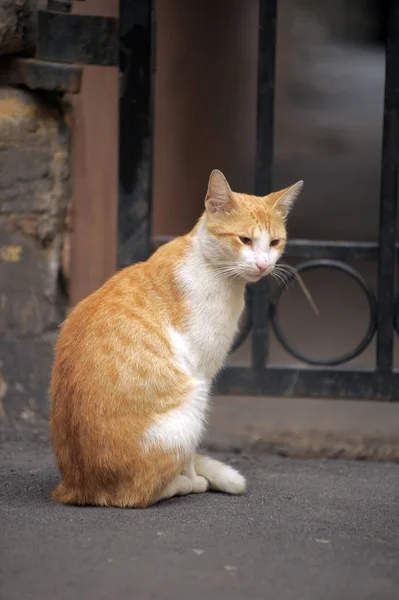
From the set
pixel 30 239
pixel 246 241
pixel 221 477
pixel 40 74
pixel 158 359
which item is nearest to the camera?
pixel 158 359

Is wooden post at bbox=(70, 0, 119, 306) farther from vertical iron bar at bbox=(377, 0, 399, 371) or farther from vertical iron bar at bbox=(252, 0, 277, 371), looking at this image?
vertical iron bar at bbox=(377, 0, 399, 371)

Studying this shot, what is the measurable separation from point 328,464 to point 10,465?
126 cm

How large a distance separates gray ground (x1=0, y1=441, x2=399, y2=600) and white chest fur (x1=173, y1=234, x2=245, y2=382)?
0.45 meters

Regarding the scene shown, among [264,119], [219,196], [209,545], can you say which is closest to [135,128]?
[264,119]

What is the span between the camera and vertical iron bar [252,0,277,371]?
11.9ft

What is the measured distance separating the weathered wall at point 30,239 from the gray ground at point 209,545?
1.72 ft

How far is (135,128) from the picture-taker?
369cm

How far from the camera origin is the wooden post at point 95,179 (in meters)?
3.76

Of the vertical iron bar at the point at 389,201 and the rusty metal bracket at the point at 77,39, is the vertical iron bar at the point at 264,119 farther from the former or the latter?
the rusty metal bracket at the point at 77,39

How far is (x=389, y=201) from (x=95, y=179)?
1.20 m

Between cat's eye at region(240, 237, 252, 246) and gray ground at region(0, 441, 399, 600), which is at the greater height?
cat's eye at region(240, 237, 252, 246)

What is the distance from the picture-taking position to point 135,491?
2795 mm

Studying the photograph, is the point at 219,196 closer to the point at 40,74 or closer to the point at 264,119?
the point at 264,119

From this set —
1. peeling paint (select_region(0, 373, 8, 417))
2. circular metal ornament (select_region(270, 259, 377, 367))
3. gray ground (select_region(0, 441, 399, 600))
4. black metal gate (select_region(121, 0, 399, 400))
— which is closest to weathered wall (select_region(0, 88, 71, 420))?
peeling paint (select_region(0, 373, 8, 417))
